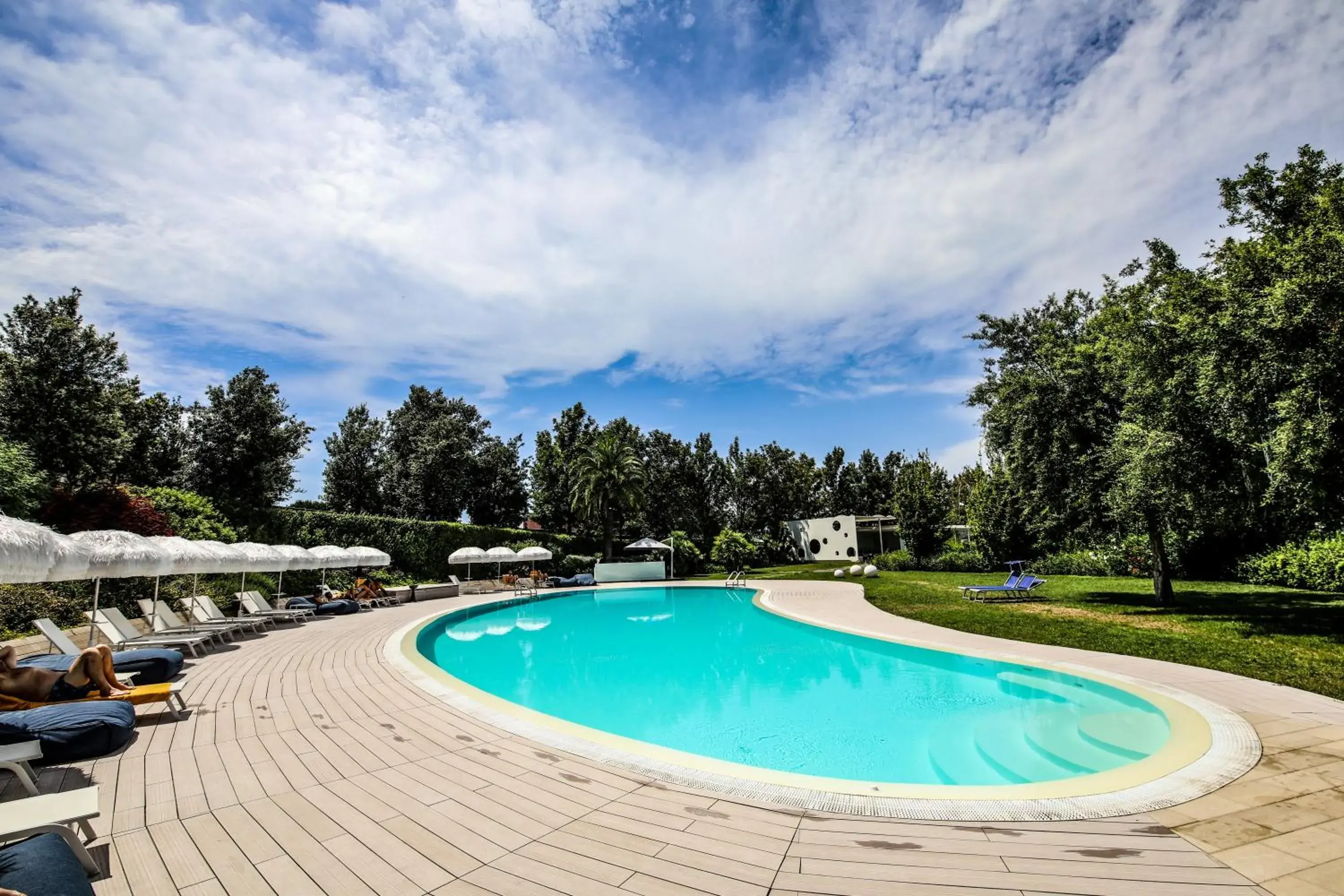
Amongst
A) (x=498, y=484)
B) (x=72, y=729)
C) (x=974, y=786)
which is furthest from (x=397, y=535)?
(x=974, y=786)

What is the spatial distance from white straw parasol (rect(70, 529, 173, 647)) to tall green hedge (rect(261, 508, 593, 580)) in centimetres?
1368

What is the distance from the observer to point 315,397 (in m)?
25.6

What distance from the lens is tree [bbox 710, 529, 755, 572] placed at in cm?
3584

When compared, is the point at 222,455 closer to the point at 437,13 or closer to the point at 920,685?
the point at 437,13

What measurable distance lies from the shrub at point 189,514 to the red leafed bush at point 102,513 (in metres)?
0.52

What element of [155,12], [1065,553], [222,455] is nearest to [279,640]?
[155,12]

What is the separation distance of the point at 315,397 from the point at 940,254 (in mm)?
25054

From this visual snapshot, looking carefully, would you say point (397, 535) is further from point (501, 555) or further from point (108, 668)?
point (108, 668)

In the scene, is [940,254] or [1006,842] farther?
[940,254]

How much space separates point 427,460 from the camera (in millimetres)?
35219

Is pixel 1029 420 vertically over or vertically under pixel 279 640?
over

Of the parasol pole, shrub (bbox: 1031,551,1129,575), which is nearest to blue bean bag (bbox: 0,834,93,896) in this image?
the parasol pole

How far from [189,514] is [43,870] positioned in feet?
62.4

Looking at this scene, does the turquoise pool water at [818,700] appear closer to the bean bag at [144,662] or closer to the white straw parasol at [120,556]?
the bean bag at [144,662]
